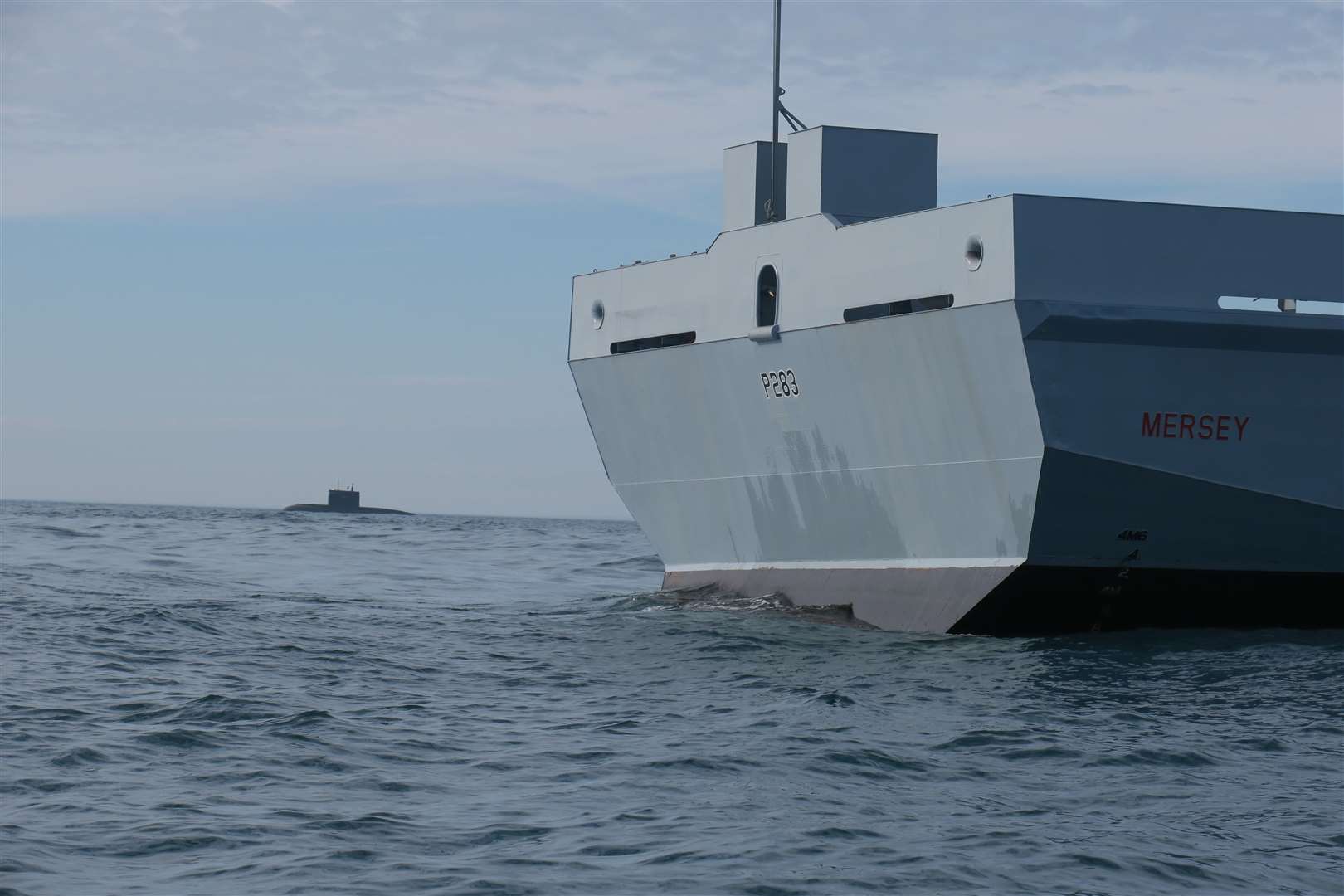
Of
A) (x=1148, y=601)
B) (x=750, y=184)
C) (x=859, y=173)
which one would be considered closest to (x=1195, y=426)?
(x=1148, y=601)

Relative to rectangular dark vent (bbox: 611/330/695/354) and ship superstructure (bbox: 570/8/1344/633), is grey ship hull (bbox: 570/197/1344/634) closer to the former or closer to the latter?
ship superstructure (bbox: 570/8/1344/633)

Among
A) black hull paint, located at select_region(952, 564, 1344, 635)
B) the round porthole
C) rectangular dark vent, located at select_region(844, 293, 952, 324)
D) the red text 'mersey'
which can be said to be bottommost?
black hull paint, located at select_region(952, 564, 1344, 635)

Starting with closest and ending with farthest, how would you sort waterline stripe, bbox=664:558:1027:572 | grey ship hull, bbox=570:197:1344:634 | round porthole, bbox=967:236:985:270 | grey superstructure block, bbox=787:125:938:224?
grey ship hull, bbox=570:197:1344:634 → round porthole, bbox=967:236:985:270 → waterline stripe, bbox=664:558:1027:572 → grey superstructure block, bbox=787:125:938:224

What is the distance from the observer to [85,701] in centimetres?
1157

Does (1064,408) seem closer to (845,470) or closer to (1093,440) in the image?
(1093,440)

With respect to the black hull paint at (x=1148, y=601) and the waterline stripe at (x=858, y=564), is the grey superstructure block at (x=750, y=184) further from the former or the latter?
the black hull paint at (x=1148, y=601)

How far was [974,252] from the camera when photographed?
14.4 m

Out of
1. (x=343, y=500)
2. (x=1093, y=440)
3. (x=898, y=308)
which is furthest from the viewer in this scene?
(x=343, y=500)

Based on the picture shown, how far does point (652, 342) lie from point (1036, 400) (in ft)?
22.6

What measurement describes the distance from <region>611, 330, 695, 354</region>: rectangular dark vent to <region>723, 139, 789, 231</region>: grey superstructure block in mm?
1494

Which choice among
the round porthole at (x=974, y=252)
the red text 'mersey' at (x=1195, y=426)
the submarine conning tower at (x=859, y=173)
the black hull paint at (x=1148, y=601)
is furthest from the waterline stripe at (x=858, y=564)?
the submarine conning tower at (x=859, y=173)

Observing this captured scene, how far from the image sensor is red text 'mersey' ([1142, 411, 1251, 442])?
14172mm

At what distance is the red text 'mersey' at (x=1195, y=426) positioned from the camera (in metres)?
14.2

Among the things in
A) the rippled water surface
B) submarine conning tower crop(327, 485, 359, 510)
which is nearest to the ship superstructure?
the rippled water surface
